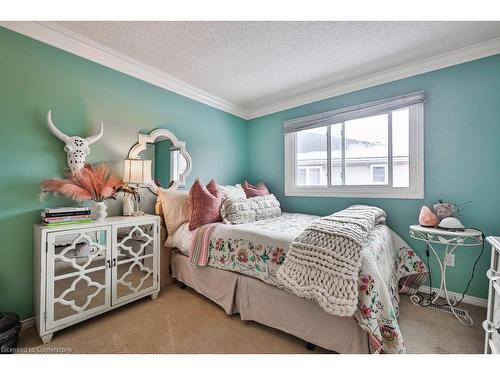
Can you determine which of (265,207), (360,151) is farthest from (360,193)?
(265,207)

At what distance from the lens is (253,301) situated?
5.33ft

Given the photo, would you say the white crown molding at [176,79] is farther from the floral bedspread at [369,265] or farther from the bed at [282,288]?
the floral bedspread at [369,265]

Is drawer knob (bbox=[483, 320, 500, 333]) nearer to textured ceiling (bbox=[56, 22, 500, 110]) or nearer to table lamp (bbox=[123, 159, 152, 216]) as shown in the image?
textured ceiling (bbox=[56, 22, 500, 110])

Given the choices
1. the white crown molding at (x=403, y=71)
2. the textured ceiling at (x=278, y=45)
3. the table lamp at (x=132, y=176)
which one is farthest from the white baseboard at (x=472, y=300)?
the table lamp at (x=132, y=176)

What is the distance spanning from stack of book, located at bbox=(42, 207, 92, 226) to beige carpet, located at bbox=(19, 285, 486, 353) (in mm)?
795

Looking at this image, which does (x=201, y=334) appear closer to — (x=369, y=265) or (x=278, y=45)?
(x=369, y=265)

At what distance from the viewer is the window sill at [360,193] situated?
221 centimetres

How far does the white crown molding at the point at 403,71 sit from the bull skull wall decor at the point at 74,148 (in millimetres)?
2497

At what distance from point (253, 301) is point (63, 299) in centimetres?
137

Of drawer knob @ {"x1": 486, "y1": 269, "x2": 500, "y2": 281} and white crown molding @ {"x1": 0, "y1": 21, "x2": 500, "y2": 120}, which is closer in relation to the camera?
drawer knob @ {"x1": 486, "y1": 269, "x2": 500, "y2": 281}

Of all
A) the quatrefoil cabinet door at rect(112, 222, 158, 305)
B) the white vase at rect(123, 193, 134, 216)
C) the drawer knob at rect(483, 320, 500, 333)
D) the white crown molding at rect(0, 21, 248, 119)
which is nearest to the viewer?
the drawer knob at rect(483, 320, 500, 333)

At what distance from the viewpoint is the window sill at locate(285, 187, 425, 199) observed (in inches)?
86.8

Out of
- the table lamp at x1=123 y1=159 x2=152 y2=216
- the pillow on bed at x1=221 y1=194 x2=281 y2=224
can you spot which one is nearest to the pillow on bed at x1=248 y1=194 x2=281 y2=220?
the pillow on bed at x1=221 y1=194 x2=281 y2=224
